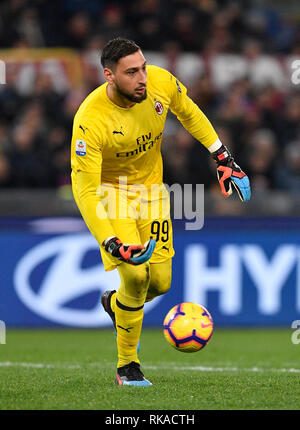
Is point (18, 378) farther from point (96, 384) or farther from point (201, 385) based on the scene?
point (201, 385)

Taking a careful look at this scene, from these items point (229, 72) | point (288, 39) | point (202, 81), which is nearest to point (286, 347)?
point (202, 81)

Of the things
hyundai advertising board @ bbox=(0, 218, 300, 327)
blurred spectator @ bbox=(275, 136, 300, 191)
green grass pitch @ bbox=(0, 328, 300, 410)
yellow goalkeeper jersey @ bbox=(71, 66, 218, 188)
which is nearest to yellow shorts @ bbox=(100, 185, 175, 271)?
yellow goalkeeper jersey @ bbox=(71, 66, 218, 188)

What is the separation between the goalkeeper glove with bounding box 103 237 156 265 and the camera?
5992mm

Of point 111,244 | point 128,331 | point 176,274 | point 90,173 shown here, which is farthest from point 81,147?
point 176,274

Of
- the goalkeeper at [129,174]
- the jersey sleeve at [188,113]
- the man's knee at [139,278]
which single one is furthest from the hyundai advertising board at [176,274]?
the man's knee at [139,278]

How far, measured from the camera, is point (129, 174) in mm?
6855

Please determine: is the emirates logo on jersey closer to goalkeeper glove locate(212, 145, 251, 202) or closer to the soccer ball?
goalkeeper glove locate(212, 145, 251, 202)

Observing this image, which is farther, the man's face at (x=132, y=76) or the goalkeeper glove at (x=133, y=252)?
the man's face at (x=132, y=76)

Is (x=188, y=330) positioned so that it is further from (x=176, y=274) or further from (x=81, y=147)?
(x=176, y=274)

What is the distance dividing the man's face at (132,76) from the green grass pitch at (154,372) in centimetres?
216

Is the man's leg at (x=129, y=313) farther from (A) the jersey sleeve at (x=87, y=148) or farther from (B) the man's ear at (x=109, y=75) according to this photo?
(B) the man's ear at (x=109, y=75)

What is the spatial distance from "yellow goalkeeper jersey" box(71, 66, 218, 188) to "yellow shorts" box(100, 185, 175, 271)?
0.13 m

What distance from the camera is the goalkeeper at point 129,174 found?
6324 mm

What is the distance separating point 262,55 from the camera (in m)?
14.8
